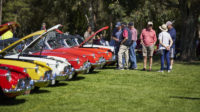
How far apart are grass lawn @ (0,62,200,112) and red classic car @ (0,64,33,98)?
1.10 feet

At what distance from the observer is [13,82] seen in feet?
26.3

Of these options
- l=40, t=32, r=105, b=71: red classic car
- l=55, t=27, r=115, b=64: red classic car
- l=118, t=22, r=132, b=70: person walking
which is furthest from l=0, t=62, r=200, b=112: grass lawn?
l=118, t=22, r=132, b=70: person walking

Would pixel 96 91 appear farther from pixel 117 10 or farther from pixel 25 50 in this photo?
pixel 117 10

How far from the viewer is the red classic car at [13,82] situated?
7.97 metres

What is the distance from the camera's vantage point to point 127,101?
29.8 feet

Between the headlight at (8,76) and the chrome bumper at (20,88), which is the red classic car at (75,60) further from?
the headlight at (8,76)

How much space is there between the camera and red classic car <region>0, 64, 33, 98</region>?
797 cm

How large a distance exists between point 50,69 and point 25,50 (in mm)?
1305

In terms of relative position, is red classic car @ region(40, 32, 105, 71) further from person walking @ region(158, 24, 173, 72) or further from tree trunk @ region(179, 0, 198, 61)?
tree trunk @ region(179, 0, 198, 61)

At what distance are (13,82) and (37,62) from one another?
5.79ft

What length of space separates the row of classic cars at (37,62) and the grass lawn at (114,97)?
1.12 ft

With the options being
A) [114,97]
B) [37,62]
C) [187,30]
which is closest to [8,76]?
[37,62]

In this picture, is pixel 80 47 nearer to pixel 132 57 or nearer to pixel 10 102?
pixel 132 57

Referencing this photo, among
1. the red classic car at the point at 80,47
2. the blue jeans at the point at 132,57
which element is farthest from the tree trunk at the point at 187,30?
the red classic car at the point at 80,47
